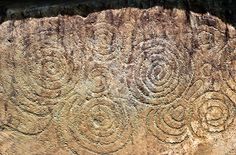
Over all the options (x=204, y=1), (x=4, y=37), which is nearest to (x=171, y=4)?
(x=204, y=1)

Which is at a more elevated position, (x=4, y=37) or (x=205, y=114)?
(x=4, y=37)

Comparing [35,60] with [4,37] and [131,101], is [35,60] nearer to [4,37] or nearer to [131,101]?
[4,37]

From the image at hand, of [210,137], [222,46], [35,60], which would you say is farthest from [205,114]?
[35,60]

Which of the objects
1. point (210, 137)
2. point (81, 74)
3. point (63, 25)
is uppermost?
point (63, 25)

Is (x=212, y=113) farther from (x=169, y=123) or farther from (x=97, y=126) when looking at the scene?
(x=97, y=126)

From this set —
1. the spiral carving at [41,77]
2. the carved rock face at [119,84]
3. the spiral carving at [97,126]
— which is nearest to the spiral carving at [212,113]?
the carved rock face at [119,84]

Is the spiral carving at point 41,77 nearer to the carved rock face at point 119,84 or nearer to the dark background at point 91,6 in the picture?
the carved rock face at point 119,84
